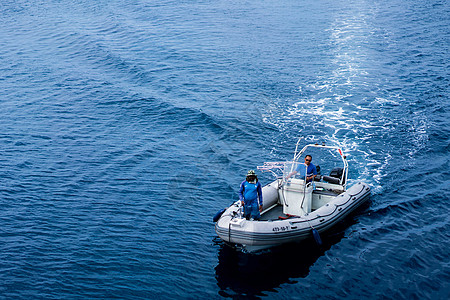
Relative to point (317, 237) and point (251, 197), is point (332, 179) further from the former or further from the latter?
point (251, 197)

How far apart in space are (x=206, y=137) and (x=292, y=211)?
376 inches

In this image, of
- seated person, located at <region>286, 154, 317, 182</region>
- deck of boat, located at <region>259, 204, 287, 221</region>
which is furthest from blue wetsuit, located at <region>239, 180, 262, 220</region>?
seated person, located at <region>286, 154, 317, 182</region>

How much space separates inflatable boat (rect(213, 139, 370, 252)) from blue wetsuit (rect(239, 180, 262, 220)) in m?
0.27

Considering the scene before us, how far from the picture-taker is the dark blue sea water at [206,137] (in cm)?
1597

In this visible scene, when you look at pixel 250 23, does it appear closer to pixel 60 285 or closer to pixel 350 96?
pixel 350 96

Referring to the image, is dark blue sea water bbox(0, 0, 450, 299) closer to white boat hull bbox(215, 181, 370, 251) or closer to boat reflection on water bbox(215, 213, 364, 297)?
boat reflection on water bbox(215, 213, 364, 297)

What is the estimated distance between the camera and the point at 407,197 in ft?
66.7

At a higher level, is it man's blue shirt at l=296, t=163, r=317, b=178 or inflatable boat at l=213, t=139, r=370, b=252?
man's blue shirt at l=296, t=163, r=317, b=178

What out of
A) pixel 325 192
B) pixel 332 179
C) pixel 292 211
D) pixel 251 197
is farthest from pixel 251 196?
pixel 332 179

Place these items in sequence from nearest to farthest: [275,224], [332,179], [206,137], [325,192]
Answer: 1. [275,224]
2. [325,192]
3. [332,179]
4. [206,137]

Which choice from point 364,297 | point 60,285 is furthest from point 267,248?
point 60,285

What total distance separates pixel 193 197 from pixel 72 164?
6943mm

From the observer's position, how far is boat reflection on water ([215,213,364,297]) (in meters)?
15.3

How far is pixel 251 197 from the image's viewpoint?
16.9 metres
